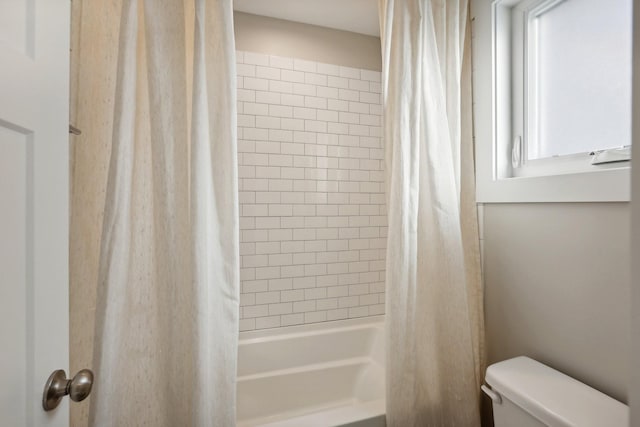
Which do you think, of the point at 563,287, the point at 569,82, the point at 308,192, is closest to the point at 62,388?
the point at 563,287

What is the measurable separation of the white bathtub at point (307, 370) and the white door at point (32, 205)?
55.4 inches

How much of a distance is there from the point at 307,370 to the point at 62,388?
161 cm

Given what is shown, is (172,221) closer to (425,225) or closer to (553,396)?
→ (425,225)

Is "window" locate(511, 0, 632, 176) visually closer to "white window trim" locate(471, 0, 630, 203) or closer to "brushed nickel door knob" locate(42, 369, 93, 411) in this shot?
"white window trim" locate(471, 0, 630, 203)

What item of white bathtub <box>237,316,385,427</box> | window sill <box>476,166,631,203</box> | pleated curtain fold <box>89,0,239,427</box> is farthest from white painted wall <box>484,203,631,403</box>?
pleated curtain fold <box>89,0,239,427</box>

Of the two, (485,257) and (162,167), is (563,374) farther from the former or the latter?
(162,167)

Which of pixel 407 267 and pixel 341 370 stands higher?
pixel 407 267

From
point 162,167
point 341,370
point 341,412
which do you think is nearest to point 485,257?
point 341,412

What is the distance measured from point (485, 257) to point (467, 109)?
28.1 inches

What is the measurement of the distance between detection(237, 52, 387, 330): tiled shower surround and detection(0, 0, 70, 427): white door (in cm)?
135

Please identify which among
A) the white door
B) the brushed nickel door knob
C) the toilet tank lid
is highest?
the white door

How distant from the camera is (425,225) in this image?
150 centimetres

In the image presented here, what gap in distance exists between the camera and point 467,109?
164 cm

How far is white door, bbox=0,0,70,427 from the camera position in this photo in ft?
1.77
